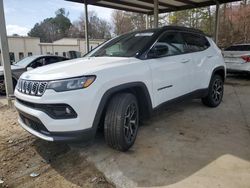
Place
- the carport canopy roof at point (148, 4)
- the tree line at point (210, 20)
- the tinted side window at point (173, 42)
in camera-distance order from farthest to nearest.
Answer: the tree line at point (210, 20) < the carport canopy roof at point (148, 4) < the tinted side window at point (173, 42)

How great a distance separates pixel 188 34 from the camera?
468cm

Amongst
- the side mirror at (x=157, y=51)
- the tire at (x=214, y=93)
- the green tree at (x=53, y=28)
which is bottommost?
the tire at (x=214, y=93)

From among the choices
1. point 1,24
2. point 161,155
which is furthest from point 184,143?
point 1,24

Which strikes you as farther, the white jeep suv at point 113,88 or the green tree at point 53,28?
the green tree at point 53,28

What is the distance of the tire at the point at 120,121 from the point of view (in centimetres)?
294

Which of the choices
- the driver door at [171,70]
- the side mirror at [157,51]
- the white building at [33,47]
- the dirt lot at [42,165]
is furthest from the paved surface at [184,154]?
the white building at [33,47]

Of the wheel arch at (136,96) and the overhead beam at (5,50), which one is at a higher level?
the overhead beam at (5,50)

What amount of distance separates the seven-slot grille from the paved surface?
1058mm

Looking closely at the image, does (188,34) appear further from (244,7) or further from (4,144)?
(244,7)

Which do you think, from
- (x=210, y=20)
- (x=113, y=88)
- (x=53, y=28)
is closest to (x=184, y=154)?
(x=113, y=88)

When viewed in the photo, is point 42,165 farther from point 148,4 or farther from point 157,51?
point 148,4

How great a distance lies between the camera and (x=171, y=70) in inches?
151

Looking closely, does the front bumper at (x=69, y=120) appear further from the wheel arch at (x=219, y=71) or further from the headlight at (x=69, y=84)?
the wheel arch at (x=219, y=71)

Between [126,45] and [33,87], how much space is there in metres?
1.74
